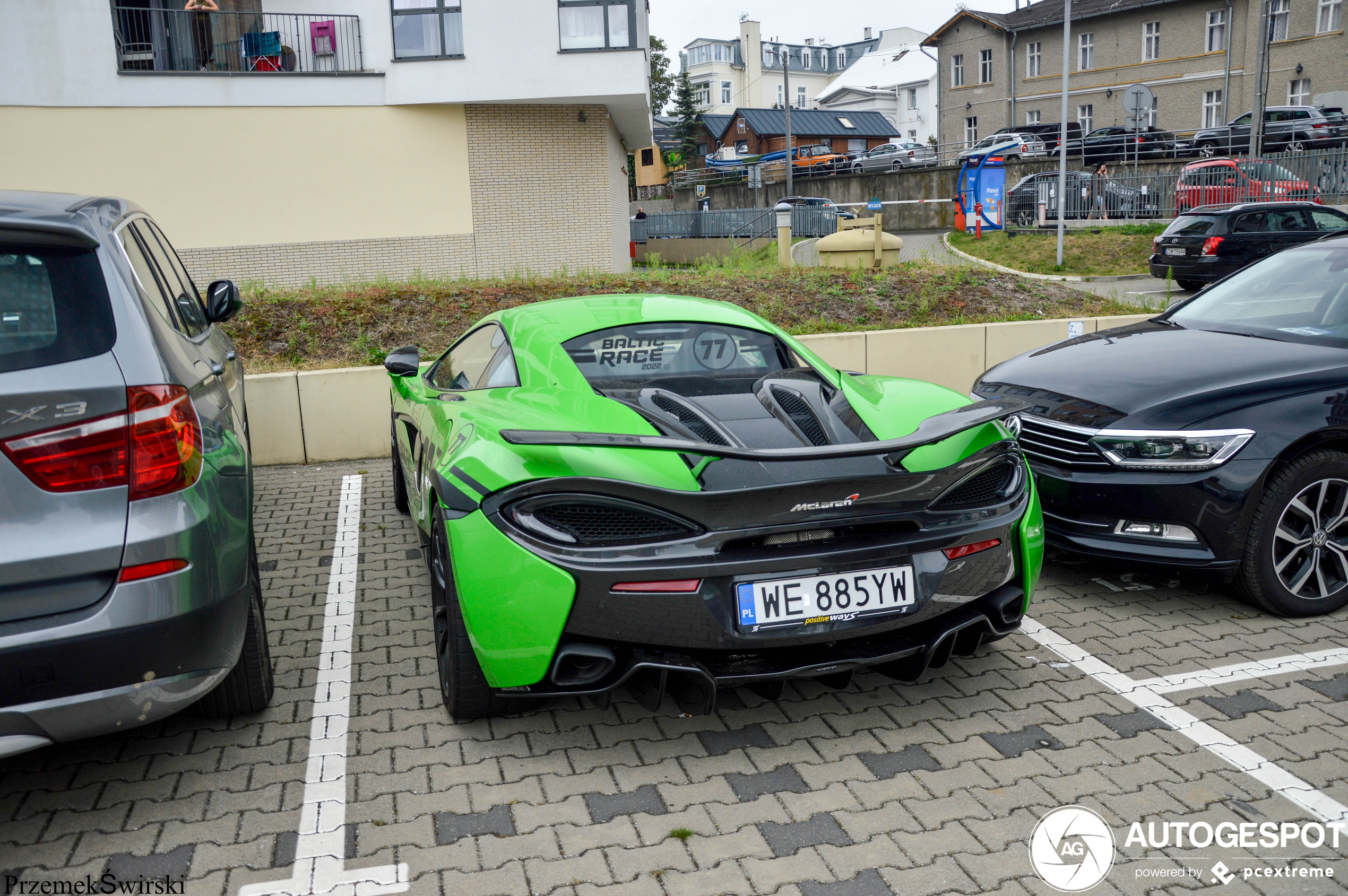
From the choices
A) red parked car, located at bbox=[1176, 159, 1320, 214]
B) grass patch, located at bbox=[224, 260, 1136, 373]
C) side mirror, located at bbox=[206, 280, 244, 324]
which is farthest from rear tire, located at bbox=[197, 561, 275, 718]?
red parked car, located at bbox=[1176, 159, 1320, 214]

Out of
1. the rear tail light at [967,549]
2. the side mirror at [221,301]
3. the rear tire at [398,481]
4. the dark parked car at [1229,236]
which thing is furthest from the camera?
the dark parked car at [1229,236]

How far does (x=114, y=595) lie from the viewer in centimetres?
268

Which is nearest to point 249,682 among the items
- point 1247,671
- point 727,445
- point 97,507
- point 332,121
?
point 97,507

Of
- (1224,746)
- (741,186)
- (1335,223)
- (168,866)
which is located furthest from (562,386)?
(741,186)

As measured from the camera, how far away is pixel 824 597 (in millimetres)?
3139

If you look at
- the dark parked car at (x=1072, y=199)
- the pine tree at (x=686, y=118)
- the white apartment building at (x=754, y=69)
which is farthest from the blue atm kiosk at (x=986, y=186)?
the white apartment building at (x=754, y=69)

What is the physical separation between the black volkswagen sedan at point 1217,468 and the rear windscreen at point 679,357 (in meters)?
1.43

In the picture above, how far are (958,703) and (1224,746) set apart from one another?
85 cm

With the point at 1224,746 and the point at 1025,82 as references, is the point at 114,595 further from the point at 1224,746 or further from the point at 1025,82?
the point at 1025,82

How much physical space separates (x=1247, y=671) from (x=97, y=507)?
3944 millimetres

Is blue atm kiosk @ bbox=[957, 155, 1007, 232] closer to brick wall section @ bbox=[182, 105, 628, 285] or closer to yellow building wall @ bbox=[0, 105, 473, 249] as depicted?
brick wall section @ bbox=[182, 105, 628, 285]

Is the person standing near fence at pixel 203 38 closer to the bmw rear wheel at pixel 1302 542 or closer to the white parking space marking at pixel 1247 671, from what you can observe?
the bmw rear wheel at pixel 1302 542

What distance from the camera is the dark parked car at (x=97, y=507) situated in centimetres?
260

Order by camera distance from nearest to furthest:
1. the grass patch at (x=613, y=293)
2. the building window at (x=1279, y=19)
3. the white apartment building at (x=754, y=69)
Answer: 1. the grass patch at (x=613, y=293)
2. the building window at (x=1279, y=19)
3. the white apartment building at (x=754, y=69)
